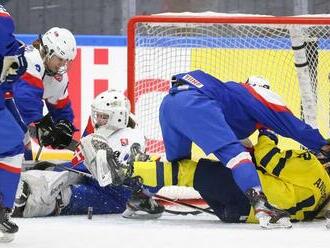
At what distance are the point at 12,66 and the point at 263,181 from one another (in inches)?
49.0

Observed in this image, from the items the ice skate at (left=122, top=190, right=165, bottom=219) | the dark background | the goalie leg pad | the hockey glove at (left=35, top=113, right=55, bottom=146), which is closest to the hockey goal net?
the hockey glove at (left=35, top=113, right=55, bottom=146)

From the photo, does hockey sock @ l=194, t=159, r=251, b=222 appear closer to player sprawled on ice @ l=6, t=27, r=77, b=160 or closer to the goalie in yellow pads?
the goalie in yellow pads

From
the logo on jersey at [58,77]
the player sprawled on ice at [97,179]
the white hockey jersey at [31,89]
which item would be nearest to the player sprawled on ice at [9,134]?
the player sprawled on ice at [97,179]

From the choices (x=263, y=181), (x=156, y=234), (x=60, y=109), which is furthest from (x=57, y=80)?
(x=156, y=234)

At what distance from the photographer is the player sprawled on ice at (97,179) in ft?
14.5

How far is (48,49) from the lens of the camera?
501 centimetres

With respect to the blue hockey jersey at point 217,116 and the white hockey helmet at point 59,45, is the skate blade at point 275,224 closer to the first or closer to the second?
the blue hockey jersey at point 217,116

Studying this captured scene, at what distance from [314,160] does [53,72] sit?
56.8 inches

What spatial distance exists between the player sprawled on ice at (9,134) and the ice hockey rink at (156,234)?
0.15m

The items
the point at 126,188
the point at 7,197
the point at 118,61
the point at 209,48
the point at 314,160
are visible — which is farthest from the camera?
the point at 118,61

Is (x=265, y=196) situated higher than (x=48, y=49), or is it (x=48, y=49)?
(x=48, y=49)

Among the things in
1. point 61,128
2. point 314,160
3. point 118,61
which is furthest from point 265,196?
point 118,61

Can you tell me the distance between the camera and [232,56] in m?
5.45

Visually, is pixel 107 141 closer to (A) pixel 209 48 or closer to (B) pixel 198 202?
(B) pixel 198 202
